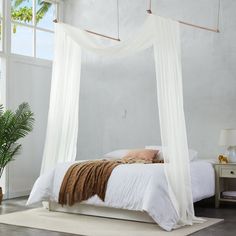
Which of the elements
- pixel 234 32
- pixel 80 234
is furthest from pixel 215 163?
pixel 80 234

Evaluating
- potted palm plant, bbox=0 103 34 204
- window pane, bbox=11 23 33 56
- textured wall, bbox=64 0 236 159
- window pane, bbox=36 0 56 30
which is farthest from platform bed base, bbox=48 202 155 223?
window pane, bbox=36 0 56 30

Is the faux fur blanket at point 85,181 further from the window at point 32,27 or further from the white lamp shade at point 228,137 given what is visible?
the window at point 32,27

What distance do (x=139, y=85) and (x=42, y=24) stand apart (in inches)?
78.1

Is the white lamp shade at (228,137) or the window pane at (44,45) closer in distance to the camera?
the white lamp shade at (228,137)

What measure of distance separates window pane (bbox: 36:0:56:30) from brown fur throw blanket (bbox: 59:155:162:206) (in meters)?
3.14

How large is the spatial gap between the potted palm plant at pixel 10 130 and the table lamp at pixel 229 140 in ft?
9.04

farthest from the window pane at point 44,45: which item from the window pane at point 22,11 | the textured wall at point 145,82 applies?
the textured wall at point 145,82

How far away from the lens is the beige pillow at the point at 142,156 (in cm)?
669

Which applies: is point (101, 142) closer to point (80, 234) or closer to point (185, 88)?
point (185, 88)

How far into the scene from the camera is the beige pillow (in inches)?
263

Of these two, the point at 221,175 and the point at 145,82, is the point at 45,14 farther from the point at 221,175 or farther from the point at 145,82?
the point at 221,175

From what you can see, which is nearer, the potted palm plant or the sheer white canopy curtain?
the sheer white canopy curtain

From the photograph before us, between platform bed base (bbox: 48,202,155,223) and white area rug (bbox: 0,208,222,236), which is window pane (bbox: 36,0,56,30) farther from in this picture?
white area rug (bbox: 0,208,222,236)

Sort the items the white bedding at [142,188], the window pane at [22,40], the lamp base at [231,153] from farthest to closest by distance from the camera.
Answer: the window pane at [22,40], the lamp base at [231,153], the white bedding at [142,188]
